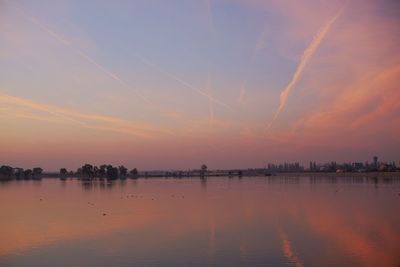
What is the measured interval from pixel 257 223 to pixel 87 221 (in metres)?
16.1

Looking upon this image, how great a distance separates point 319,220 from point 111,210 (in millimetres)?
24664

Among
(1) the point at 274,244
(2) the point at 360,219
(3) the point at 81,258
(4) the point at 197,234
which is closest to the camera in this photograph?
(3) the point at 81,258

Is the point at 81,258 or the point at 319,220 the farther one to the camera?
the point at 319,220

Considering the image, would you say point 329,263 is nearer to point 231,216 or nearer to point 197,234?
point 197,234

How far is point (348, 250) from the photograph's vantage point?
26938 mm

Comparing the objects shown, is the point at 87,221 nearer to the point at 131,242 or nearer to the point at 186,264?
the point at 131,242

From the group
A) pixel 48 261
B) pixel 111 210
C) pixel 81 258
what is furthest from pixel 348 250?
pixel 111 210

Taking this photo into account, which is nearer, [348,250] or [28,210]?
[348,250]

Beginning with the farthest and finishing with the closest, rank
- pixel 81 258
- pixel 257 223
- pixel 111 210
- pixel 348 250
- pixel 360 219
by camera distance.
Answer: pixel 111 210
pixel 360 219
pixel 257 223
pixel 348 250
pixel 81 258

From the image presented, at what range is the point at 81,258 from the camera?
2500cm

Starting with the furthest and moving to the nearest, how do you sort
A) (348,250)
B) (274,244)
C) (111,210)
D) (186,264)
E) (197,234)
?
(111,210) < (197,234) < (274,244) < (348,250) < (186,264)

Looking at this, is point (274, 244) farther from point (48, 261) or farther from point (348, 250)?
point (48, 261)

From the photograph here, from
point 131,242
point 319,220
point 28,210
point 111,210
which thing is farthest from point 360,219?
point 28,210

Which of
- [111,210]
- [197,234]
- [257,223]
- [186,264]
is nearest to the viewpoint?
[186,264]
